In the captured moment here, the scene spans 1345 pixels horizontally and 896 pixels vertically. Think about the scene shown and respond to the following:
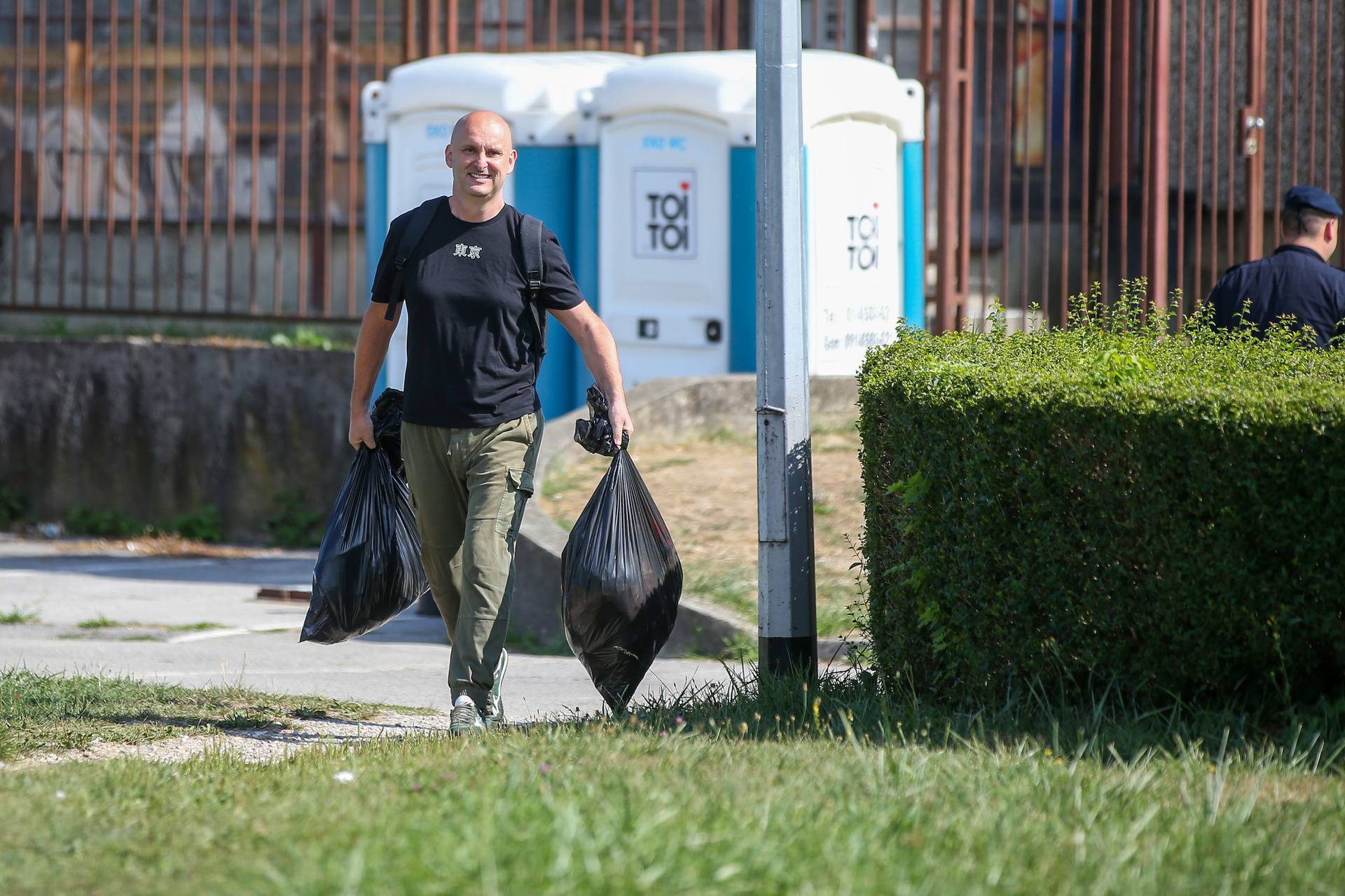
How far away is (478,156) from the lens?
460 centimetres

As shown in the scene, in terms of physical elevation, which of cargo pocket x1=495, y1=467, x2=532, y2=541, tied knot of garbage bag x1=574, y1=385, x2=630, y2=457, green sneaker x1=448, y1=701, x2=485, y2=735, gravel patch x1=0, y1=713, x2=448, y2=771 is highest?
tied knot of garbage bag x1=574, y1=385, x2=630, y2=457

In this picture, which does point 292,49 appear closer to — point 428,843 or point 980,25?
point 980,25

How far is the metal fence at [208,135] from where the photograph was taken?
11.1 metres

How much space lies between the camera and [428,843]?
2836 millimetres

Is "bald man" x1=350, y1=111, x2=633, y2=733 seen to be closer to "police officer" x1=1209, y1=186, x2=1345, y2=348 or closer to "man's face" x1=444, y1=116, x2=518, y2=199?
"man's face" x1=444, y1=116, x2=518, y2=199

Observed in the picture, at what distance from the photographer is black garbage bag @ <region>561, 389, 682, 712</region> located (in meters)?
4.62

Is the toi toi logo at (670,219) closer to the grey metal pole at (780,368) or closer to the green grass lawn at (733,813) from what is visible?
the grey metal pole at (780,368)

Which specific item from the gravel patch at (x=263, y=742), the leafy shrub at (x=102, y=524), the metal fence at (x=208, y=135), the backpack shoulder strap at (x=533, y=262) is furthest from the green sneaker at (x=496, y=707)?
the leafy shrub at (x=102, y=524)

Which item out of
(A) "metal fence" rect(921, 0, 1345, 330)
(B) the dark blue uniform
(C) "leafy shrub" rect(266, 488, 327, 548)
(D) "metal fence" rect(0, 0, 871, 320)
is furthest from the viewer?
(D) "metal fence" rect(0, 0, 871, 320)

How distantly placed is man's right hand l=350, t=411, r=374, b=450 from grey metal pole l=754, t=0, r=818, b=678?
1223 mm

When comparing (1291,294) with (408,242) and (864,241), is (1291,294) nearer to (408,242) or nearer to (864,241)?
(864,241)

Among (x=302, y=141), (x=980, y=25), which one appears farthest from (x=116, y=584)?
(x=980, y=25)

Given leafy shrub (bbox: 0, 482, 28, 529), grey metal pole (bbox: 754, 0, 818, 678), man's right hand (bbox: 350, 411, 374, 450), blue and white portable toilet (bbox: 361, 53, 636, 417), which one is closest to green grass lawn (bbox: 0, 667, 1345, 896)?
grey metal pole (bbox: 754, 0, 818, 678)

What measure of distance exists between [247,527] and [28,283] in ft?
9.59
